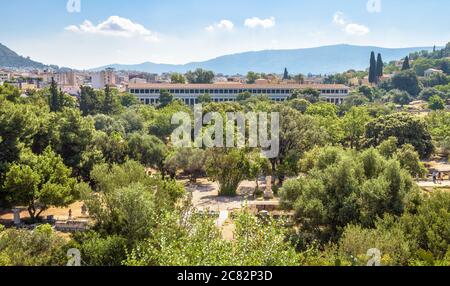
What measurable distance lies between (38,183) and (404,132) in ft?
106

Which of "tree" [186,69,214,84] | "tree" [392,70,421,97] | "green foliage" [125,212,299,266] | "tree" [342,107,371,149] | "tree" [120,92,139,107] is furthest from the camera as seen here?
"tree" [392,70,421,97]

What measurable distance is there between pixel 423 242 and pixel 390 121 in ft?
92.8

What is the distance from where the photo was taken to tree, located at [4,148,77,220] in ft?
73.3

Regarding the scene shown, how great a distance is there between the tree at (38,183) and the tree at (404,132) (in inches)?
1143

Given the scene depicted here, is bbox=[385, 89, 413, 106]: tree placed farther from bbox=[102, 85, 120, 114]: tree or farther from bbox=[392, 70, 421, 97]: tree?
bbox=[102, 85, 120, 114]: tree

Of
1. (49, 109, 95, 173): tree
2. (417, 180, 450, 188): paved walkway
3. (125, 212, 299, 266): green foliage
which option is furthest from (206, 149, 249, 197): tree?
(125, 212, 299, 266): green foliage

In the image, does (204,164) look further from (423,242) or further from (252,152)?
(423,242)

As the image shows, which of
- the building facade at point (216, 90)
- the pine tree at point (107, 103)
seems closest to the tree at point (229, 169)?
the pine tree at point (107, 103)

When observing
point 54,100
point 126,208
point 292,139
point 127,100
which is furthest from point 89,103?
point 126,208

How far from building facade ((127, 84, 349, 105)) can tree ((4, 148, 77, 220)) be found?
64472mm

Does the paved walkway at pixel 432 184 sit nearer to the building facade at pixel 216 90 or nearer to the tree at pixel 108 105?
the tree at pixel 108 105

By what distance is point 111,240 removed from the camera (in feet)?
50.2

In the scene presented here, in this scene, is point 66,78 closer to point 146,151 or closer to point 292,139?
point 146,151
